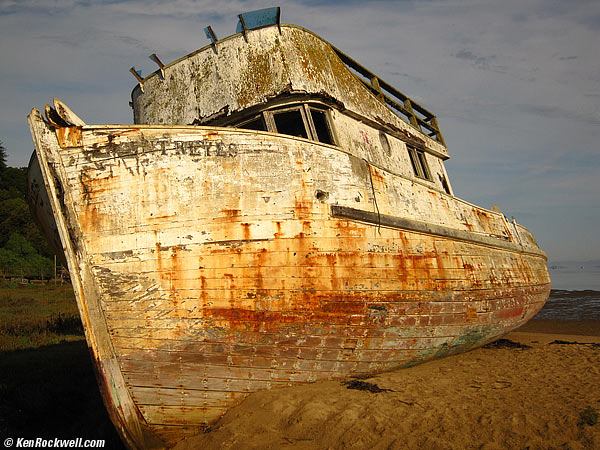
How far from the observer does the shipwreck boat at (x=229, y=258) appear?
10.8ft

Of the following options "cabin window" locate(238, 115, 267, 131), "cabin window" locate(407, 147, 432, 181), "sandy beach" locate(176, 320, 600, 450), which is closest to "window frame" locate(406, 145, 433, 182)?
"cabin window" locate(407, 147, 432, 181)

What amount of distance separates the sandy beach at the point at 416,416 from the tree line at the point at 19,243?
30.2 m

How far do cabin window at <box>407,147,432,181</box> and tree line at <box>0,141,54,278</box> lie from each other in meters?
29.2

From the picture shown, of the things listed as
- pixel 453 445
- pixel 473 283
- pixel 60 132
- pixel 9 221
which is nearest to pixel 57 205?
pixel 60 132

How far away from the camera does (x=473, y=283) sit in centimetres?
545

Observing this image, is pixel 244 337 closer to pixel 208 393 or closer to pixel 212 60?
pixel 208 393

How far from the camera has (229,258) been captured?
137 inches

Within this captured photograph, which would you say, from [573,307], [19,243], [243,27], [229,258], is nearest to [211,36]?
[243,27]

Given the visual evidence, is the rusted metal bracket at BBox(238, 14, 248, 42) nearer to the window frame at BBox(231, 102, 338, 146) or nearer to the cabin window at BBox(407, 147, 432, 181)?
the window frame at BBox(231, 102, 338, 146)

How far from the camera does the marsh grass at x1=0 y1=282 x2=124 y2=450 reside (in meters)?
4.55

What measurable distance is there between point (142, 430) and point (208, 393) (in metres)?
0.64

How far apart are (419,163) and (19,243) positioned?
3603 centimetres

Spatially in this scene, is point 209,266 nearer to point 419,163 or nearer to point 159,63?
point 159,63

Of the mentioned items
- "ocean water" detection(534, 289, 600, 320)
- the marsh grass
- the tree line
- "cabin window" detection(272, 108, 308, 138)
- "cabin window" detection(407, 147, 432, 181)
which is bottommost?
"ocean water" detection(534, 289, 600, 320)
